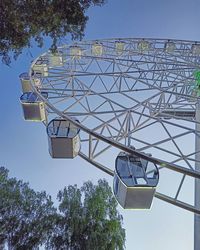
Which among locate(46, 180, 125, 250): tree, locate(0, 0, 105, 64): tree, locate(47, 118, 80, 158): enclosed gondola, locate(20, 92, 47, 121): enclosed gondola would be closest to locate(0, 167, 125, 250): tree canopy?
locate(46, 180, 125, 250): tree

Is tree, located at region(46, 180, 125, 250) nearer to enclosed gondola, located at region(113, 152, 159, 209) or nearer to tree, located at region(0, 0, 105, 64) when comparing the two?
enclosed gondola, located at region(113, 152, 159, 209)

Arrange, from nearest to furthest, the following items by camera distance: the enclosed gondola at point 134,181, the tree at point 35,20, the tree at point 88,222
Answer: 1. the tree at point 35,20
2. the enclosed gondola at point 134,181
3. the tree at point 88,222

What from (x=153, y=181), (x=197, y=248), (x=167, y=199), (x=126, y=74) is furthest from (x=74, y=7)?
(x=197, y=248)

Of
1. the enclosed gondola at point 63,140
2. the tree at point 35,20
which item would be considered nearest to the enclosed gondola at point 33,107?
the enclosed gondola at point 63,140

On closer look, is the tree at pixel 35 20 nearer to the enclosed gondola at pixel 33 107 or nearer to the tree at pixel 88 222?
the enclosed gondola at pixel 33 107

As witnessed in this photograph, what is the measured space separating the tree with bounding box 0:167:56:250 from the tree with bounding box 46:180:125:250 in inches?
22.6

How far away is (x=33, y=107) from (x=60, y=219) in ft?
30.7

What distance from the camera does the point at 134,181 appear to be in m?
8.22

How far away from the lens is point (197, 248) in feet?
39.3

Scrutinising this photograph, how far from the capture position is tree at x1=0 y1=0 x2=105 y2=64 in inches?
263

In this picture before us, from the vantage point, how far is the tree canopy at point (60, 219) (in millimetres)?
19062

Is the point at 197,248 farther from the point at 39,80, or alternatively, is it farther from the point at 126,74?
the point at 39,80

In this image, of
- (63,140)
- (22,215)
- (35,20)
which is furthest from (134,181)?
(22,215)

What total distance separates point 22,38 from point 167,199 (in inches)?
179
